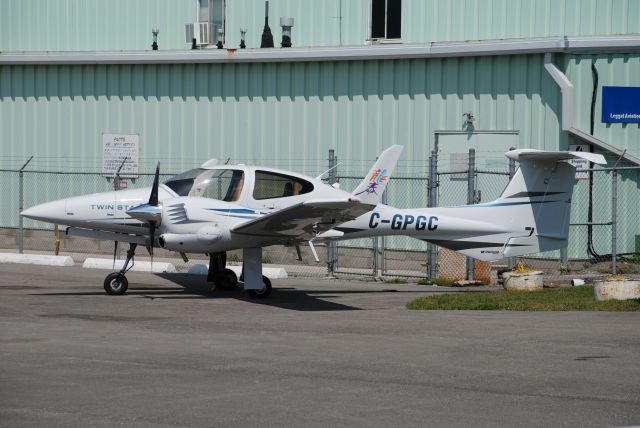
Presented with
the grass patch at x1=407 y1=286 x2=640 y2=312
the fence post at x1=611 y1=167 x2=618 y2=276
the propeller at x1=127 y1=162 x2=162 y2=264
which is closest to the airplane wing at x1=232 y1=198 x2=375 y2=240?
the propeller at x1=127 y1=162 x2=162 y2=264

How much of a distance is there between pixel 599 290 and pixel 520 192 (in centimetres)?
291

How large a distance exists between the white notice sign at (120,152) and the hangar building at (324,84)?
0.54 ft

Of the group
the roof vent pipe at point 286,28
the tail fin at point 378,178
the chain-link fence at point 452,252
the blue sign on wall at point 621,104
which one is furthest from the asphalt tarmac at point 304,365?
the roof vent pipe at point 286,28

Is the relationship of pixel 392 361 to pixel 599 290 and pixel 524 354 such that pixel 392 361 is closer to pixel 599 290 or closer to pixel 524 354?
pixel 524 354

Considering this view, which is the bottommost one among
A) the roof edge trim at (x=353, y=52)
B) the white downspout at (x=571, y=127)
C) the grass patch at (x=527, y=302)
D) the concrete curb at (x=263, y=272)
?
the concrete curb at (x=263, y=272)

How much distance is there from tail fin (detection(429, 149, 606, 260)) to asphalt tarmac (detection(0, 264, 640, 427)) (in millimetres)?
2808

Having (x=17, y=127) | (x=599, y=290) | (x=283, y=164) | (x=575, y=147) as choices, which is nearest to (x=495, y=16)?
(x=575, y=147)

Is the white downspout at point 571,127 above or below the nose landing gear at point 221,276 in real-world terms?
above

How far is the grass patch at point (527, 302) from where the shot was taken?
1588cm

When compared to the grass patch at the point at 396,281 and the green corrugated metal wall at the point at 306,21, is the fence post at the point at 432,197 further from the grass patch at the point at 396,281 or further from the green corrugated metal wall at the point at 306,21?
the green corrugated metal wall at the point at 306,21

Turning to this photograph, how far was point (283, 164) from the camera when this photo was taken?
2555 cm

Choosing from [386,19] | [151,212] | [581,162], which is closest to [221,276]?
[151,212]

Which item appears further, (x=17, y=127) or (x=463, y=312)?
(x=17, y=127)

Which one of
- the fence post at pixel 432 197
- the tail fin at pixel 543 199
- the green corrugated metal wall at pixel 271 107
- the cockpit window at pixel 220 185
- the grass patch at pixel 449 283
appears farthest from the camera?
the green corrugated metal wall at pixel 271 107
